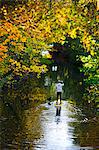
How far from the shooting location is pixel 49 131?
52.3 ft

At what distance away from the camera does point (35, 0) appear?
1723 cm

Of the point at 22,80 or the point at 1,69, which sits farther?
the point at 22,80

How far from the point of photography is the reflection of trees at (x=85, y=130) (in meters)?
14.5

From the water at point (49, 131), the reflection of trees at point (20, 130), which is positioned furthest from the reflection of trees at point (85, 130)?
the reflection of trees at point (20, 130)

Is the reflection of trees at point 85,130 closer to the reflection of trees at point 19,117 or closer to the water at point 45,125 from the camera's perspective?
the water at point 45,125

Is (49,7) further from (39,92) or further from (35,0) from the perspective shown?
(39,92)

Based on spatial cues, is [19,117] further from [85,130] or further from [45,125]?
[85,130]

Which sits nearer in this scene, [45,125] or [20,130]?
[20,130]

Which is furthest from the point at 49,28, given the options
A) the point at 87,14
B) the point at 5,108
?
the point at 5,108

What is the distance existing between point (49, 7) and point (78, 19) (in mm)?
1122

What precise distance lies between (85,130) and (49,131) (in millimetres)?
1335

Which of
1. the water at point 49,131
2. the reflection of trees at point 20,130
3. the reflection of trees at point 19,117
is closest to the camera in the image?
the water at point 49,131

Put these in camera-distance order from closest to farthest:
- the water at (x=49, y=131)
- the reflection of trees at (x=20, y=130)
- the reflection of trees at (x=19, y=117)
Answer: the water at (x=49, y=131)
the reflection of trees at (x=20, y=130)
the reflection of trees at (x=19, y=117)

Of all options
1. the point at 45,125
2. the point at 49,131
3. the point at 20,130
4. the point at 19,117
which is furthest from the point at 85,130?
the point at 19,117
